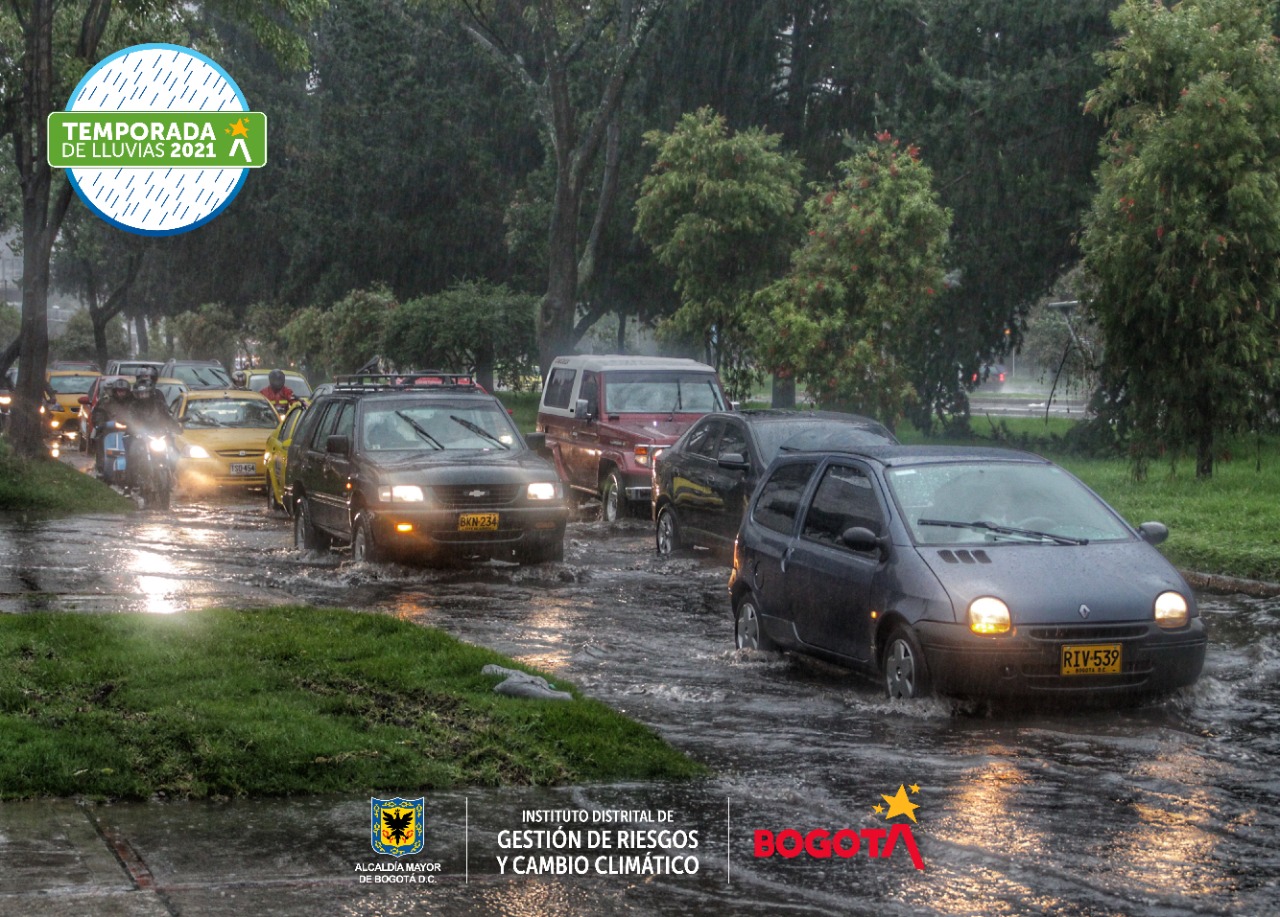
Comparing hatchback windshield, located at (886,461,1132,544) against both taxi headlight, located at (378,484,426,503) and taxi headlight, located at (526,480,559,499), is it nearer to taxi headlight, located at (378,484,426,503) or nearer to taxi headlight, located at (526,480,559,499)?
taxi headlight, located at (526,480,559,499)

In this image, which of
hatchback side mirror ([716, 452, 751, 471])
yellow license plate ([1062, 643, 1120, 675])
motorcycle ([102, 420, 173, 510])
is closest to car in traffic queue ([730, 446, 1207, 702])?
yellow license plate ([1062, 643, 1120, 675])

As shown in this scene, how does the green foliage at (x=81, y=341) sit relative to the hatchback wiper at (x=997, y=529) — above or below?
above

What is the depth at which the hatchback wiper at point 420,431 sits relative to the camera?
17250mm

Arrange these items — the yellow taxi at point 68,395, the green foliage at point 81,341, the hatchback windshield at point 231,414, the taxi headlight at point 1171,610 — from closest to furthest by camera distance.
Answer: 1. the taxi headlight at point 1171,610
2. the hatchback windshield at point 231,414
3. the yellow taxi at point 68,395
4. the green foliage at point 81,341

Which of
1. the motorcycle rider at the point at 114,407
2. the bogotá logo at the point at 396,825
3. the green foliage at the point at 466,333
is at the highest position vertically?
the green foliage at the point at 466,333

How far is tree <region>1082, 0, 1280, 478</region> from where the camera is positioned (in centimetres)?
2062

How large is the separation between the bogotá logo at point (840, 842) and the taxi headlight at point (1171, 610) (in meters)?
3.02

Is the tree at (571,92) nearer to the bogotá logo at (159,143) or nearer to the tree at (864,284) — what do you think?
the tree at (864,284)

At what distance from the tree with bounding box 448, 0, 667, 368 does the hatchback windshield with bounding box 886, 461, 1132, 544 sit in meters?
27.9

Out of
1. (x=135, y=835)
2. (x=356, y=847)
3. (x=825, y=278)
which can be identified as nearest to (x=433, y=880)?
Answer: (x=356, y=847)

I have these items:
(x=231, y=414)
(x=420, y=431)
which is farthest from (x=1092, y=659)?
Answer: (x=231, y=414)

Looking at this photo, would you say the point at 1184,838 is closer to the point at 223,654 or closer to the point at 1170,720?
the point at 1170,720

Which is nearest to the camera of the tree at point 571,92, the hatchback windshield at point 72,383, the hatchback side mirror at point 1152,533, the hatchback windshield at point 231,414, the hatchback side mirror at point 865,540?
the hatchback side mirror at point 865,540

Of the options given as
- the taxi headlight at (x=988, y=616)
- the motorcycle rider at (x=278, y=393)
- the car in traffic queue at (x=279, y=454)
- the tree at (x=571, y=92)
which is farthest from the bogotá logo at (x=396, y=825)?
the tree at (x=571, y=92)
